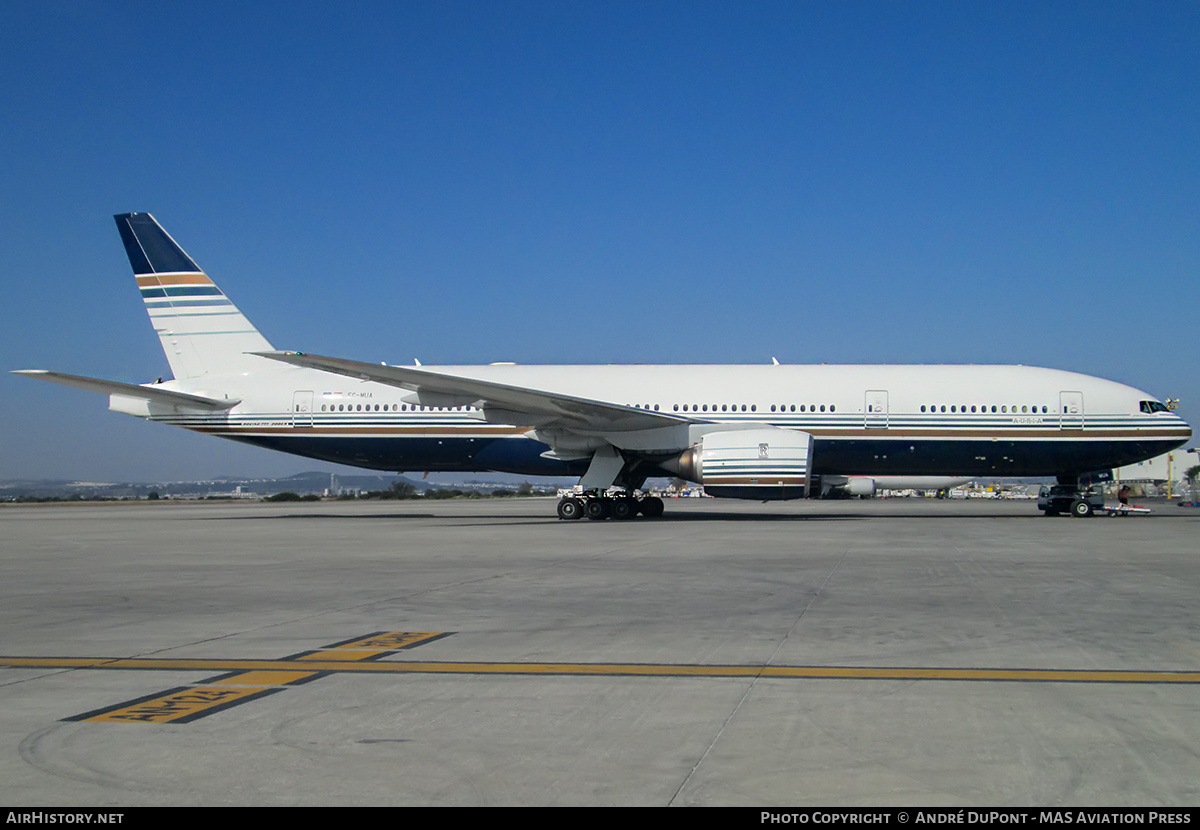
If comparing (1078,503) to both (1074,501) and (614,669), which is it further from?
(614,669)

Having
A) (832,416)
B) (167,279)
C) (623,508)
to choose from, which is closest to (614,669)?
(623,508)

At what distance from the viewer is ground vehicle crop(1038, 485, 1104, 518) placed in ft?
79.5

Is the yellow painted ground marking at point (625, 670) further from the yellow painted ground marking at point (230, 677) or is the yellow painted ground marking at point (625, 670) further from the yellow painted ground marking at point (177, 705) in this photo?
the yellow painted ground marking at point (177, 705)

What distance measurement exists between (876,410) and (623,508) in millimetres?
6600

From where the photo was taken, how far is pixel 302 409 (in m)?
24.8

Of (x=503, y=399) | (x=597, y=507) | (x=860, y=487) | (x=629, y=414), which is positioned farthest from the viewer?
(x=860, y=487)

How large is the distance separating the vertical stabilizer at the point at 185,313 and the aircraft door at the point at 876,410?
16.4m

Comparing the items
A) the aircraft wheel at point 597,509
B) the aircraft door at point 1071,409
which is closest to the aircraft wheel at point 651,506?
the aircraft wheel at point 597,509

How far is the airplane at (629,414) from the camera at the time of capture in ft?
69.4

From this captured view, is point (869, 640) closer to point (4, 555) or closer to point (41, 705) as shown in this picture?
point (41, 705)

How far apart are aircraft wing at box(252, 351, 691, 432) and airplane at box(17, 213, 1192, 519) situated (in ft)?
0.20

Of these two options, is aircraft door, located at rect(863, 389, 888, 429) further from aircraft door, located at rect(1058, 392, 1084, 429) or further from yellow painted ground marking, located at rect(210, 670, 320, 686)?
yellow painted ground marking, located at rect(210, 670, 320, 686)
